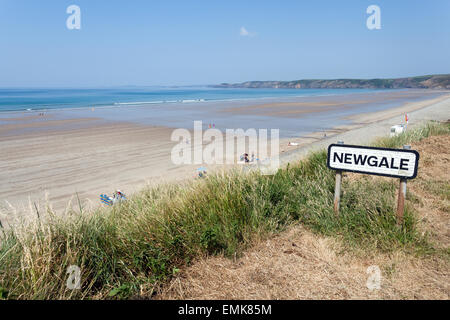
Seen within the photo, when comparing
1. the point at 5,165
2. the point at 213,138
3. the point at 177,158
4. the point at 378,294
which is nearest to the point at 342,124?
the point at 213,138

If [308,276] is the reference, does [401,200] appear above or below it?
above

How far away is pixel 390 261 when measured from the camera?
3.06 metres

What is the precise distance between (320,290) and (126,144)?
16032 millimetres

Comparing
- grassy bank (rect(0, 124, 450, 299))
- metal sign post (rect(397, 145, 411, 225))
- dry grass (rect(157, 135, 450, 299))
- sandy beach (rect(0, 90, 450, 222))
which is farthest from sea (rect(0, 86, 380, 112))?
metal sign post (rect(397, 145, 411, 225))

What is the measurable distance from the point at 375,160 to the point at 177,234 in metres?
2.50

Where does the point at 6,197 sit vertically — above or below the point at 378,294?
below

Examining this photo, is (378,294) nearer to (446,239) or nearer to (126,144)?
(446,239)

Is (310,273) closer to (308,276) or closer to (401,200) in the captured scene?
(308,276)

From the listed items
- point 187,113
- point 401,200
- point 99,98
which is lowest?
point 401,200

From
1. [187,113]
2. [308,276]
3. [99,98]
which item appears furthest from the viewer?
[99,98]

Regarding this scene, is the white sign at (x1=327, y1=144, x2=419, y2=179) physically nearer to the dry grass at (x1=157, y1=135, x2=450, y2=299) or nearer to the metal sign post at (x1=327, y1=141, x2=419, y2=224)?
the metal sign post at (x1=327, y1=141, x2=419, y2=224)

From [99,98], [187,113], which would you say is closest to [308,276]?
[187,113]

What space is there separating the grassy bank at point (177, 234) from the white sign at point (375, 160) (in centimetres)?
52

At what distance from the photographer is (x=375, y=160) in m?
3.69
